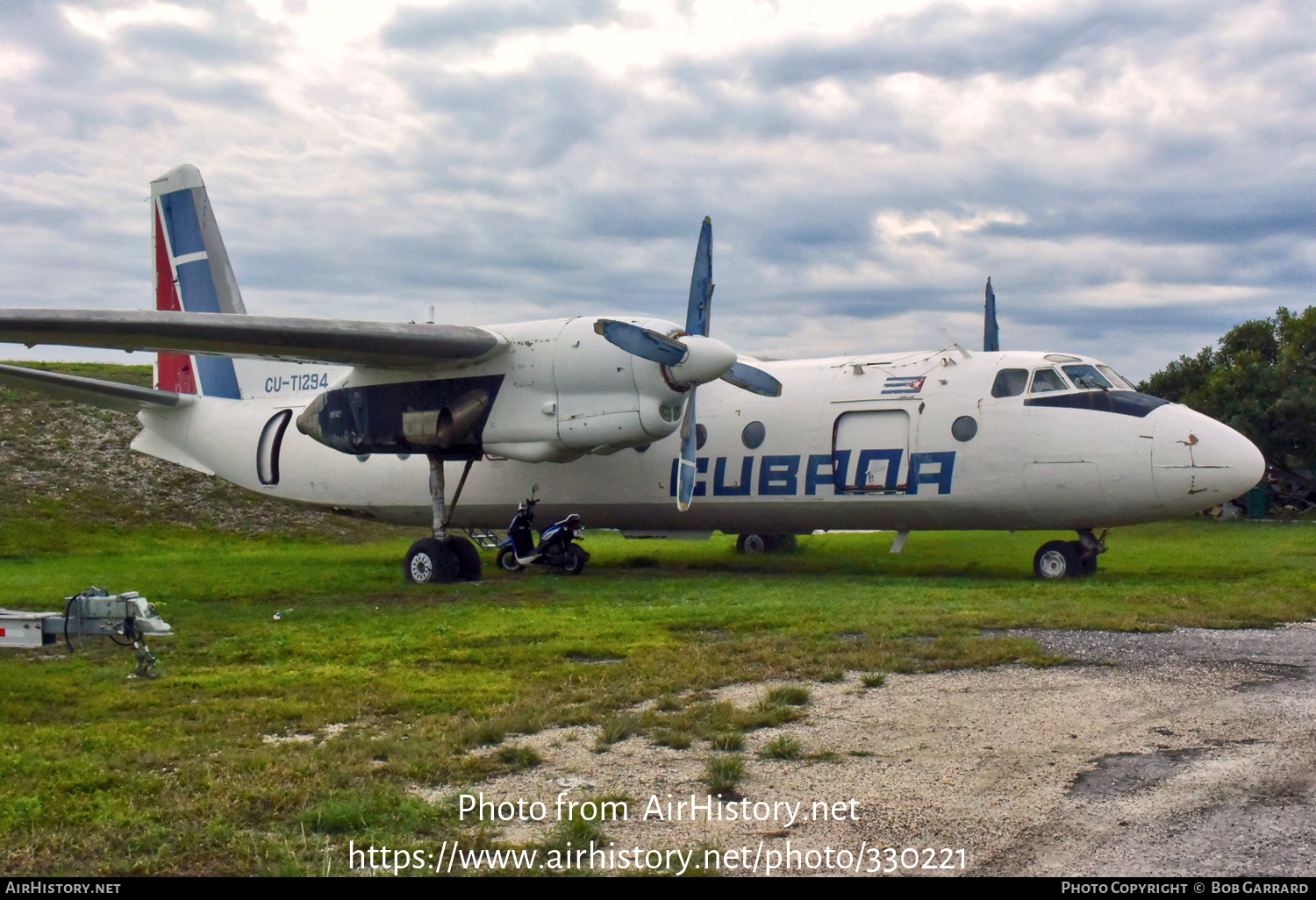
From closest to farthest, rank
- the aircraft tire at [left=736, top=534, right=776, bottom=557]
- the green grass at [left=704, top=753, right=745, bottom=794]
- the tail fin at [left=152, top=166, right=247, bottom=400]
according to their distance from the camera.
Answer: the green grass at [left=704, top=753, right=745, bottom=794] < the tail fin at [left=152, top=166, right=247, bottom=400] < the aircraft tire at [left=736, top=534, right=776, bottom=557]

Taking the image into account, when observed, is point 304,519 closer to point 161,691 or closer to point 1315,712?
point 161,691

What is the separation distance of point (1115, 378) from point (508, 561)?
9950 millimetres

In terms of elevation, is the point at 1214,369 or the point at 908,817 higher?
the point at 1214,369

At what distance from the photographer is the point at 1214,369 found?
125 feet

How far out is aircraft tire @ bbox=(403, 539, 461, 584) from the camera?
627 inches

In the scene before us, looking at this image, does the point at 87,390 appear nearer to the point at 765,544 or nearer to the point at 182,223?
the point at 182,223

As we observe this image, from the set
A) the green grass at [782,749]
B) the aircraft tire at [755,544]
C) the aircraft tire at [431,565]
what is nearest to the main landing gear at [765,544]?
the aircraft tire at [755,544]

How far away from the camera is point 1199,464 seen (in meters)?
13.3

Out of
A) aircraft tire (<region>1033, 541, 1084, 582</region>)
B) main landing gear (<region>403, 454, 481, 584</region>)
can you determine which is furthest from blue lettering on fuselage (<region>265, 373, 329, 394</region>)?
aircraft tire (<region>1033, 541, 1084, 582</region>)

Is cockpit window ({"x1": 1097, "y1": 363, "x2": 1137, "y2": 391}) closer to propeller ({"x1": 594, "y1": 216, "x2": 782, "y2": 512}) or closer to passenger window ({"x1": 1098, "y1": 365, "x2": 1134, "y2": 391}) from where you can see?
passenger window ({"x1": 1098, "y1": 365, "x2": 1134, "y2": 391})

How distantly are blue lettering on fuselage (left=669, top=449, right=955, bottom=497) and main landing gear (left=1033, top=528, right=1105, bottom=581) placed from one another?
1.65 metres

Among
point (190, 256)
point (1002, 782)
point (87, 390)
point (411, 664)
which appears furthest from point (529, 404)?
point (1002, 782)

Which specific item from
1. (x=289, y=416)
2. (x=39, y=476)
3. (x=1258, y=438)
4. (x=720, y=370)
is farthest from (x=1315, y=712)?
(x=39, y=476)
